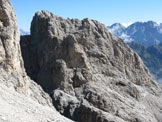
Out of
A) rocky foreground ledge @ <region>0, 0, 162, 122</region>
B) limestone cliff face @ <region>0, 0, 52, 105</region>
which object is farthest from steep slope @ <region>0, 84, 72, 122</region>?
rocky foreground ledge @ <region>0, 0, 162, 122</region>

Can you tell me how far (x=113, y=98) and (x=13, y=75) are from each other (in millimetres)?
21384

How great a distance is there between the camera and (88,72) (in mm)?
58875

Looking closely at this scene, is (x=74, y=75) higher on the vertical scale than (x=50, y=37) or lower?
lower

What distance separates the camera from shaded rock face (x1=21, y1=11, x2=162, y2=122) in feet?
176

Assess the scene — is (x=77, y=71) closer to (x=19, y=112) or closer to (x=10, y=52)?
(x=10, y=52)

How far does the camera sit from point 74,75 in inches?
2304

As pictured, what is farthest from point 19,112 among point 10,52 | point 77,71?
point 77,71

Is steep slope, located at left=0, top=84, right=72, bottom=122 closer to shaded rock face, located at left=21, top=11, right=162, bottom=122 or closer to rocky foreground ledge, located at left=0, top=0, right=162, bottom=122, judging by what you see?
rocky foreground ledge, located at left=0, top=0, right=162, bottom=122

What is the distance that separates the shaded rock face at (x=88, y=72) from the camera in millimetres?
53688

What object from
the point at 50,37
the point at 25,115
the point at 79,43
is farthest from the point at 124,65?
the point at 25,115

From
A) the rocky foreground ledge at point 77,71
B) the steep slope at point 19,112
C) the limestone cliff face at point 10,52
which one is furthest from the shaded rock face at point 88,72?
the steep slope at point 19,112

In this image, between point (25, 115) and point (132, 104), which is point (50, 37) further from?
point (25, 115)

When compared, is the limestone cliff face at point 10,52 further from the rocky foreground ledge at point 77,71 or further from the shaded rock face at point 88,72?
the shaded rock face at point 88,72

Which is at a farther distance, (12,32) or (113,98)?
(113,98)
